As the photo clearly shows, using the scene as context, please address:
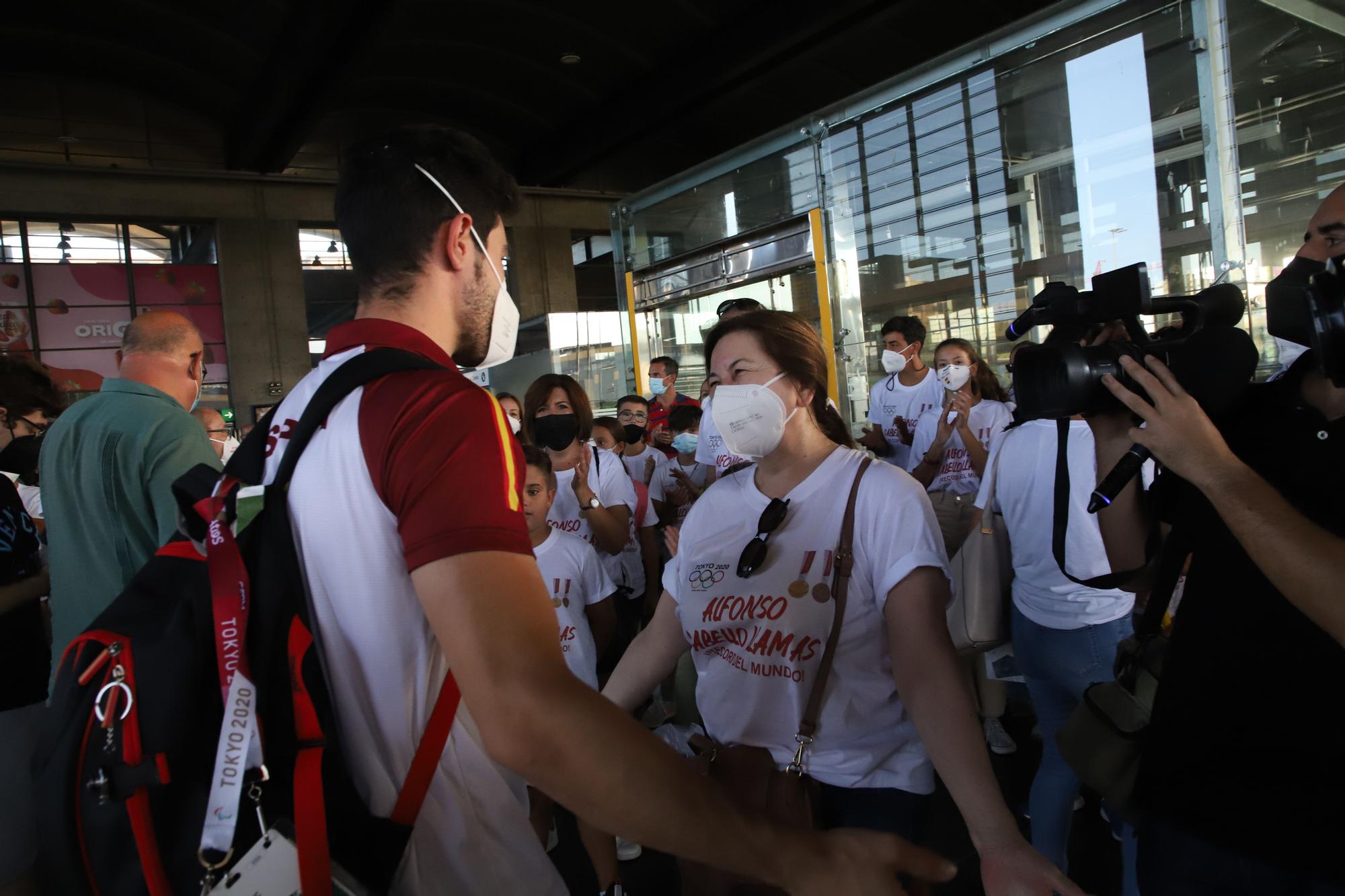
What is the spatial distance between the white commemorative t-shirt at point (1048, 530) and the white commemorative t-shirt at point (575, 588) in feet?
5.23

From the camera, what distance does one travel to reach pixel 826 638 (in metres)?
1.79

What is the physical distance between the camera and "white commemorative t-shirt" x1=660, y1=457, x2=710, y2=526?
17.7ft

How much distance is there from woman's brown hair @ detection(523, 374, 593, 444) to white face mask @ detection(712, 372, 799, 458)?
7.35 feet

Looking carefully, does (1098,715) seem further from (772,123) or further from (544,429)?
(772,123)

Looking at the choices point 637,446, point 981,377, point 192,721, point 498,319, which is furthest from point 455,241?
point 637,446

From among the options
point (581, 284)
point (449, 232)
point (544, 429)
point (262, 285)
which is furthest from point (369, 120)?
point (449, 232)

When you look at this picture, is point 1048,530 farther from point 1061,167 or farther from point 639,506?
point 1061,167

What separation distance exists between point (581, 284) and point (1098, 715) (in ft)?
67.2

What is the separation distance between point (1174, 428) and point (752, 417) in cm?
101

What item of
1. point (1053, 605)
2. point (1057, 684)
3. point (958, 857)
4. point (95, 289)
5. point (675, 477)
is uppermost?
point (95, 289)

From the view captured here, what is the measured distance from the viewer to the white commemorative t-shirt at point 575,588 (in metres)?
3.14

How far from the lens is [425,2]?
12562 millimetres

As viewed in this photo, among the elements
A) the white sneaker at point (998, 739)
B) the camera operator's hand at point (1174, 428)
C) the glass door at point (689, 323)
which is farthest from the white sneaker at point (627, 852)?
the glass door at point (689, 323)

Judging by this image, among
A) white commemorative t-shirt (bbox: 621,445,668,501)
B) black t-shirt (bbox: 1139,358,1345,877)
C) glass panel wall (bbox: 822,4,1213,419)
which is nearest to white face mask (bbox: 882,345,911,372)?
glass panel wall (bbox: 822,4,1213,419)
